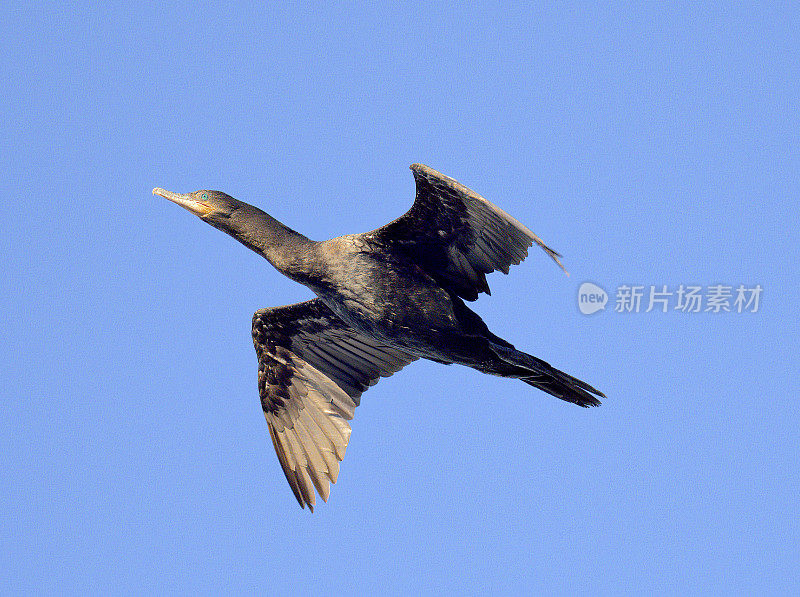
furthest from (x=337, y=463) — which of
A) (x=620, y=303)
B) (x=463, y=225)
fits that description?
(x=620, y=303)

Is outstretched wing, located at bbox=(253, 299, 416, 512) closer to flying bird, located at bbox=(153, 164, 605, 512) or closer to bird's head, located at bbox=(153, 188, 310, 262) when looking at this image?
flying bird, located at bbox=(153, 164, 605, 512)

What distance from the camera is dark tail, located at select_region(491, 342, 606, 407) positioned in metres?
8.85

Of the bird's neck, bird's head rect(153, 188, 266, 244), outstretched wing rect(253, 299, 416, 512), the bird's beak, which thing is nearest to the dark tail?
outstretched wing rect(253, 299, 416, 512)

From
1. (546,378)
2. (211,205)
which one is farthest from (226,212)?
(546,378)

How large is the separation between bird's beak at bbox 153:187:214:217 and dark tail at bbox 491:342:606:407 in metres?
2.90

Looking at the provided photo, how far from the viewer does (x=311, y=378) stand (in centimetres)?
1032

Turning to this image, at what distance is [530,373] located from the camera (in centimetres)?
922

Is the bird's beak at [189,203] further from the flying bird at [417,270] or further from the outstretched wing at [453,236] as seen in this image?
the outstretched wing at [453,236]

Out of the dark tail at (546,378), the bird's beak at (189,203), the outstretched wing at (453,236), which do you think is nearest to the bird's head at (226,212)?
the bird's beak at (189,203)

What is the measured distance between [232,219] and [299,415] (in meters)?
2.32

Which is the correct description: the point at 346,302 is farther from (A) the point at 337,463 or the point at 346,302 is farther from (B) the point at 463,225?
(A) the point at 337,463

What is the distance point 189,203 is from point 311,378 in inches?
90.6

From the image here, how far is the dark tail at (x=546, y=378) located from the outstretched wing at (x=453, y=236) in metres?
0.64

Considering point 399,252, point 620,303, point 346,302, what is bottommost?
point 346,302
